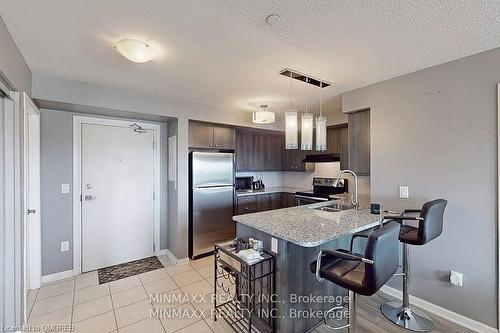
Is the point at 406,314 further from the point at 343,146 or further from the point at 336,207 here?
the point at 343,146

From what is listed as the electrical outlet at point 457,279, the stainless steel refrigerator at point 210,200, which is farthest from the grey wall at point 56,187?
the electrical outlet at point 457,279

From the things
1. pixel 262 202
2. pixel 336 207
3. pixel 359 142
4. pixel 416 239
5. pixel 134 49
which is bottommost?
pixel 262 202

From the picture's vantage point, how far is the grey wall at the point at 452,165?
1986 millimetres

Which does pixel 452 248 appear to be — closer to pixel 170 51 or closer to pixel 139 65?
pixel 170 51

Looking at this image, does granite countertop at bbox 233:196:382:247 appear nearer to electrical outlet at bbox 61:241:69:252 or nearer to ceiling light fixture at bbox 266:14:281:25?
ceiling light fixture at bbox 266:14:281:25

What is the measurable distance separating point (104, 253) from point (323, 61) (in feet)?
12.4

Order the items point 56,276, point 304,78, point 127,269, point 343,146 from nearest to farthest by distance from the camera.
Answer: point 304,78 → point 56,276 → point 127,269 → point 343,146

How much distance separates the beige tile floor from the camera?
81.6 inches

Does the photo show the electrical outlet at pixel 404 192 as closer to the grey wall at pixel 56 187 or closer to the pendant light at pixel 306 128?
the pendant light at pixel 306 128

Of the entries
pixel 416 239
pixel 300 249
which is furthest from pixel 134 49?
pixel 416 239

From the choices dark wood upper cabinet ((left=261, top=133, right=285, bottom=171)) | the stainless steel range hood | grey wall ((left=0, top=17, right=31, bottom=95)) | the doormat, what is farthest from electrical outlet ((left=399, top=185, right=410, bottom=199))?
grey wall ((left=0, top=17, right=31, bottom=95))

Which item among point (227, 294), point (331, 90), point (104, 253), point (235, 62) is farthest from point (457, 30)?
point (104, 253)

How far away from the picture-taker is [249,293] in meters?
1.98

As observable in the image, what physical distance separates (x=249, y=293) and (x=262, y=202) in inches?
102
